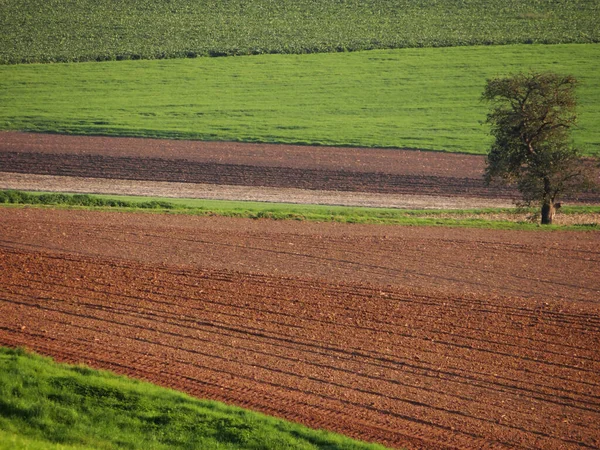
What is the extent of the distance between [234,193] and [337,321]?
2243 cm

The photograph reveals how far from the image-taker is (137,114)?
5678 centimetres

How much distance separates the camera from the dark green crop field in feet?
235

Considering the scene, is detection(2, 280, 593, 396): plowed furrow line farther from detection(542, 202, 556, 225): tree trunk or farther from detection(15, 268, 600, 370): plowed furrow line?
detection(542, 202, 556, 225): tree trunk

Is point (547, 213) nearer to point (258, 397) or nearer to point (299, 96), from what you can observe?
point (258, 397)

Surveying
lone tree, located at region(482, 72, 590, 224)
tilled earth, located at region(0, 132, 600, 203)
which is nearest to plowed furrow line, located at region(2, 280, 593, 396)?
lone tree, located at region(482, 72, 590, 224)

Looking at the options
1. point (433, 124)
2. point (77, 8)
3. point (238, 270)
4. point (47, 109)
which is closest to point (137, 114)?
point (47, 109)

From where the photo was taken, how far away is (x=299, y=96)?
61.9 meters

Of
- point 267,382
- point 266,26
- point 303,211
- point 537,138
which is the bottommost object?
point 267,382

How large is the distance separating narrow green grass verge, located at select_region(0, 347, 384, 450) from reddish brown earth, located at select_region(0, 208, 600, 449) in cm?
93

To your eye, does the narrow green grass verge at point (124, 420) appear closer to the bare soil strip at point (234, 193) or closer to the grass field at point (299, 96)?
the bare soil strip at point (234, 193)

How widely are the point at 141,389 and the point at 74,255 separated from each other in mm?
10840

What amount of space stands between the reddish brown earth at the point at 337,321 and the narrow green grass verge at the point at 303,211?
148 inches

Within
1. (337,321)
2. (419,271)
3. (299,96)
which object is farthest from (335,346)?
(299,96)

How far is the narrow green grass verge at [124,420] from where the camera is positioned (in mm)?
12961
